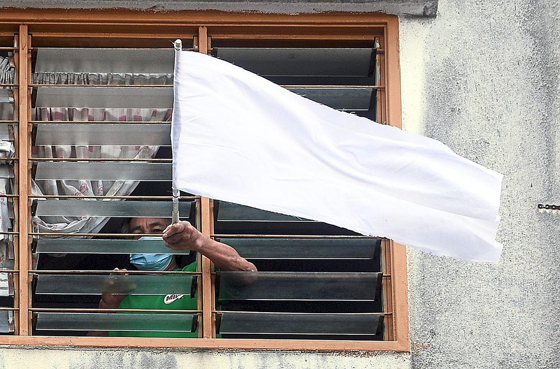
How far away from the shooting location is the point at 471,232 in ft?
17.0

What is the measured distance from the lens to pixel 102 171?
20.0 feet

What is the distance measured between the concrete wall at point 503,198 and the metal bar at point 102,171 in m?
0.93

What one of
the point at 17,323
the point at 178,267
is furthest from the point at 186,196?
the point at 17,323

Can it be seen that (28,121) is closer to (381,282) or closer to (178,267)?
(178,267)

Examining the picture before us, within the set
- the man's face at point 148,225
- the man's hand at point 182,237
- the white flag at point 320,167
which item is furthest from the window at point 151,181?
the white flag at point 320,167

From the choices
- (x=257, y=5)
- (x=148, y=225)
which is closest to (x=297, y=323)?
(x=148, y=225)

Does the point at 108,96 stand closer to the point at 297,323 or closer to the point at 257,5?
the point at 257,5

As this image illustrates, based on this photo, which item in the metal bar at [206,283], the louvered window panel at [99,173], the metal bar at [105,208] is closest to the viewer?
the metal bar at [206,283]

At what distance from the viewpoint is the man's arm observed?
211 inches

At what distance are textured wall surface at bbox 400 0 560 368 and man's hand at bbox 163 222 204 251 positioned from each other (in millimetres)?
1104

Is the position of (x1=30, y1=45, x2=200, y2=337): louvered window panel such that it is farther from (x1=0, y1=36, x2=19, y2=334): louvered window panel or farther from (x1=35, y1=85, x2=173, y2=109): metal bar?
(x1=0, y1=36, x2=19, y2=334): louvered window panel

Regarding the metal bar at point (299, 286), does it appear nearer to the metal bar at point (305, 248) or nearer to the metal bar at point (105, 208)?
the metal bar at point (305, 248)

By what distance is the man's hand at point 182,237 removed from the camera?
531cm

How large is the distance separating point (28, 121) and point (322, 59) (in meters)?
1.56
